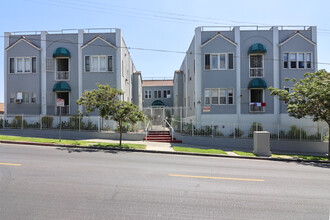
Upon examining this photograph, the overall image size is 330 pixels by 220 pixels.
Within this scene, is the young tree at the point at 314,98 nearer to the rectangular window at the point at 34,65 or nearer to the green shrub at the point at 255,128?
the green shrub at the point at 255,128

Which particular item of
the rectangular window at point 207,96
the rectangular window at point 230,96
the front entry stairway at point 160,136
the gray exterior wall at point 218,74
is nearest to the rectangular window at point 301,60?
the gray exterior wall at point 218,74

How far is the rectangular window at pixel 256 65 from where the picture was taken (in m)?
20.1

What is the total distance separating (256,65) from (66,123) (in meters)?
17.3

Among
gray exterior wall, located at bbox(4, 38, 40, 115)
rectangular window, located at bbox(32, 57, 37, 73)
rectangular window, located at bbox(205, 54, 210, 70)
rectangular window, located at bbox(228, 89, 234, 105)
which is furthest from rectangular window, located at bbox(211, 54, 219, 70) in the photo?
rectangular window, located at bbox(32, 57, 37, 73)

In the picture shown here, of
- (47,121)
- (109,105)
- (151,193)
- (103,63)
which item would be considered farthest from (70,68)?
(151,193)

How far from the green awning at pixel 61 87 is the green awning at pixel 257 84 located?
16.4 meters

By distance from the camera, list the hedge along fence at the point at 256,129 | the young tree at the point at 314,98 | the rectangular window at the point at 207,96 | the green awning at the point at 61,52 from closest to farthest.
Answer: the young tree at the point at 314,98 < the hedge along fence at the point at 256,129 < the rectangular window at the point at 207,96 < the green awning at the point at 61,52

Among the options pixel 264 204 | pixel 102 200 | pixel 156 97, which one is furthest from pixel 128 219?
pixel 156 97

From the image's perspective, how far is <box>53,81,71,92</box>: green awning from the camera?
20528 mm

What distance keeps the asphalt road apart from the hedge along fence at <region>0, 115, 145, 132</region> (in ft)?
34.3

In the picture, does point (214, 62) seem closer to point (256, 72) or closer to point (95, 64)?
point (256, 72)

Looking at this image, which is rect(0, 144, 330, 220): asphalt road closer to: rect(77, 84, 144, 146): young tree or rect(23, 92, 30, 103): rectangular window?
rect(77, 84, 144, 146): young tree

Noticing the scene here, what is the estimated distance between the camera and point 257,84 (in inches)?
758

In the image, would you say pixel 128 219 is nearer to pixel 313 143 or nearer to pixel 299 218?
pixel 299 218
